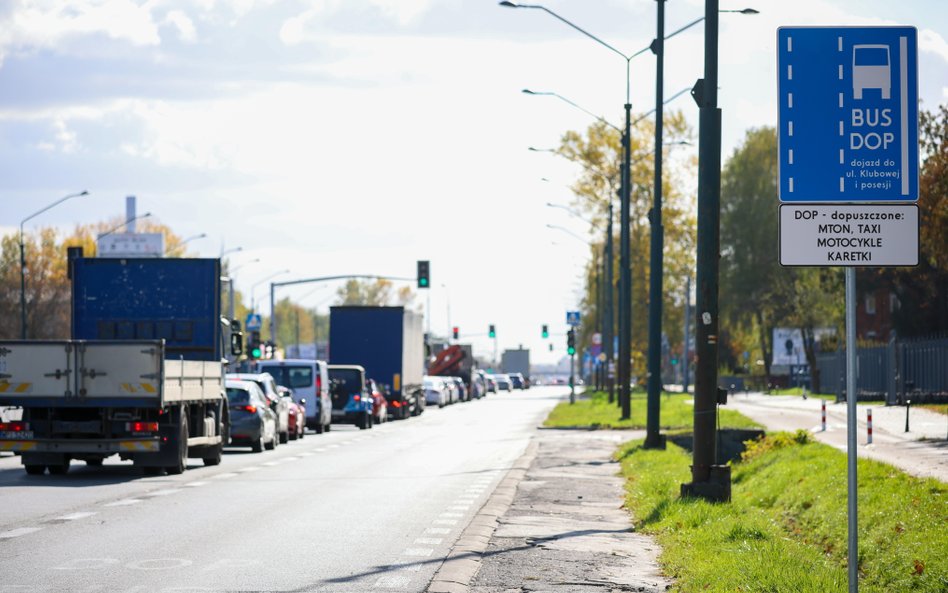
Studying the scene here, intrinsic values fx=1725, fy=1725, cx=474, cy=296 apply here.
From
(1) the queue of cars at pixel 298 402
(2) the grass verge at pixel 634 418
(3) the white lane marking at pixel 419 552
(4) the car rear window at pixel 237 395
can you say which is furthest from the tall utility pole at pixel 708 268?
(2) the grass verge at pixel 634 418

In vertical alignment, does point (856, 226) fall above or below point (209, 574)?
above

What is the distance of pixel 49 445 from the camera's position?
25.1 meters

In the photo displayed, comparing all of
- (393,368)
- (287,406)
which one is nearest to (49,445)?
(287,406)

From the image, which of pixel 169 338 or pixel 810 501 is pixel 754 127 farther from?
pixel 810 501

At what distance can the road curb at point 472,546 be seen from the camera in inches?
492

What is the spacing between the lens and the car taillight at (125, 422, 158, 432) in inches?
992

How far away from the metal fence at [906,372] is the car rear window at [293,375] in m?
16.4

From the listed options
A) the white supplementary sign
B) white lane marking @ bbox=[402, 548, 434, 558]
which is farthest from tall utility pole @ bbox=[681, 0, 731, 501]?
the white supplementary sign

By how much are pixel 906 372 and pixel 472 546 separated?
4235 centimetres

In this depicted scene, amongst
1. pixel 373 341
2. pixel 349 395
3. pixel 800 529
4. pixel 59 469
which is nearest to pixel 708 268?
pixel 800 529

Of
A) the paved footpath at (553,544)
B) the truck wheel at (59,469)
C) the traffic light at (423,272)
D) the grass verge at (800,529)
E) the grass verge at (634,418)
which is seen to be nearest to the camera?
the grass verge at (800,529)

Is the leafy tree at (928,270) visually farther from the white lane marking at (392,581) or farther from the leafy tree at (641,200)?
the white lane marking at (392,581)

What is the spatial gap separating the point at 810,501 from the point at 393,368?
39.8m

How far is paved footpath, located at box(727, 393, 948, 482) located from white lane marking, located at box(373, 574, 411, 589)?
8.89 meters
